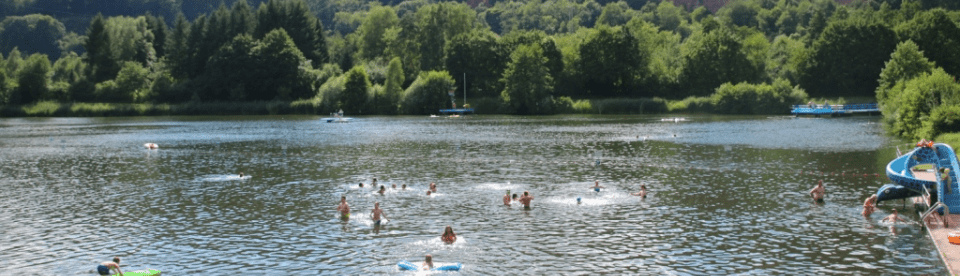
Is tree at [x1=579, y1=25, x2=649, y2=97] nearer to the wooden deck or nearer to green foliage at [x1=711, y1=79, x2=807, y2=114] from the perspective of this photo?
green foliage at [x1=711, y1=79, x2=807, y2=114]

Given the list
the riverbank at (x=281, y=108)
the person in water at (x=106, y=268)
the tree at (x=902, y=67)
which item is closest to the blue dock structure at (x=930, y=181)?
the person in water at (x=106, y=268)

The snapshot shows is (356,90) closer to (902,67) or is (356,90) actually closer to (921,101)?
(902,67)

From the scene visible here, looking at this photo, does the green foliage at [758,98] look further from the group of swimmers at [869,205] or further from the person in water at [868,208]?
the person in water at [868,208]

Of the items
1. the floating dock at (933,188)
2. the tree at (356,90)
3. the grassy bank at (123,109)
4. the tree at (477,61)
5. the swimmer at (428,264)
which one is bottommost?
the swimmer at (428,264)

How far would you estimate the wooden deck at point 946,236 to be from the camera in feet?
99.3

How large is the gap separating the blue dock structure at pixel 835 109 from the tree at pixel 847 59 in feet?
39.3

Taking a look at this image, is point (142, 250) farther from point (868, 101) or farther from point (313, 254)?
point (868, 101)

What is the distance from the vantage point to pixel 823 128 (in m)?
110

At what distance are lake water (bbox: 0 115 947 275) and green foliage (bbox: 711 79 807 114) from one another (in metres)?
70.9

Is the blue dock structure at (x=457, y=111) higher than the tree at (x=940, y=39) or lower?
lower

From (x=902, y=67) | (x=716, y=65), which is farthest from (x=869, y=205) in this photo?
(x=716, y=65)

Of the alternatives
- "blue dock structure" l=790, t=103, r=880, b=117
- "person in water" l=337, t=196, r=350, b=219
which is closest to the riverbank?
"blue dock structure" l=790, t=103, r=880, b=117

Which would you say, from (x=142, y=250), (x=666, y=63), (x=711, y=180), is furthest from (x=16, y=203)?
(x=666, y=63)

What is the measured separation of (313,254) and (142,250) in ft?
25.4
